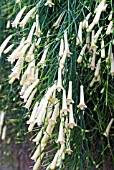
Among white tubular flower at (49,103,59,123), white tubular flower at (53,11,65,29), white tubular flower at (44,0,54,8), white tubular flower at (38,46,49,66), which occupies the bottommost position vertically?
Answer: white tubular flower at (49,103,59,123)

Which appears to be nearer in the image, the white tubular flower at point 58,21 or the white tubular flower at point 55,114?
the white tubular flower at point 55,114

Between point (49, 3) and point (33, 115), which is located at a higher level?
point (49, 3)

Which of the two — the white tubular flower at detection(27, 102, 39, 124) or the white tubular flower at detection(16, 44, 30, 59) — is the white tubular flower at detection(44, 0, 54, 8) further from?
the white tubular flower at detection(27, 102, 39, 124)

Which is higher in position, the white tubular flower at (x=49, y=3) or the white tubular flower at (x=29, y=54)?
the white tubular flower at (x=49, y=3)

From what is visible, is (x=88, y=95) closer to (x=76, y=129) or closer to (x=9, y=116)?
(x=76, y=129)

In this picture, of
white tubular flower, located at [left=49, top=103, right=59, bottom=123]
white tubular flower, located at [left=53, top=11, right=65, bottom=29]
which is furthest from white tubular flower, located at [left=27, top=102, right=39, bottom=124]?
white tubular flower, located at [left=53, top=11, right=65, bottom=29]

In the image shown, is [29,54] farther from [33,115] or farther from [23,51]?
[33,115]

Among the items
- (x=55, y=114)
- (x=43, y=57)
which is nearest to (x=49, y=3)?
(x=43, y=57)

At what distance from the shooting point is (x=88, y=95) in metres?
0.92

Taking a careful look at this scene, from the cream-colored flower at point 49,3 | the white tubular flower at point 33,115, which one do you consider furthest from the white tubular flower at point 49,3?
the white tubular flower at point 33,115

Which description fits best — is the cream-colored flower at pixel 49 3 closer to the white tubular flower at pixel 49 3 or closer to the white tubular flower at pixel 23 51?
the white tubular flower at pixel 49 3

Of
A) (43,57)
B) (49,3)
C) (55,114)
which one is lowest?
(55,114)

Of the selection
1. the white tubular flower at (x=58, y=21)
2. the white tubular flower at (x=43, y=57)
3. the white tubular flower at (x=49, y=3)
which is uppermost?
the white tubular flower at (x=49, y=3)

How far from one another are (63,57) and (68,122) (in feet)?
0.48
